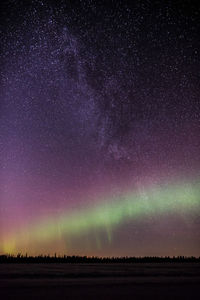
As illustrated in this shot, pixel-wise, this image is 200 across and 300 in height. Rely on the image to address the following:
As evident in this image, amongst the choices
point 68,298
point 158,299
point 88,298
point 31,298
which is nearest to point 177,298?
point 158,299

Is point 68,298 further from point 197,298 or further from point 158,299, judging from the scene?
point 197,298

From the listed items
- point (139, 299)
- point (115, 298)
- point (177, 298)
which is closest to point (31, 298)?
point (115, 298)

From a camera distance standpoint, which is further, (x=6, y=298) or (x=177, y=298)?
(x=177, y=298)

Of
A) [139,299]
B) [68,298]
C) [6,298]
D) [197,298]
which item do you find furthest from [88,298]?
[197,298]

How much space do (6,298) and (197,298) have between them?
5.96m

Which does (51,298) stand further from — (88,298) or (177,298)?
(177,298)

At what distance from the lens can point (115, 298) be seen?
10.4 meters

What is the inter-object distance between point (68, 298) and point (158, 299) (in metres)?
2.93

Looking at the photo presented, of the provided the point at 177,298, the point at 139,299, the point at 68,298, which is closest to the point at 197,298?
the point at 177,298

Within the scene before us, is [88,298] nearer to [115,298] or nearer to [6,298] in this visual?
[115,298]

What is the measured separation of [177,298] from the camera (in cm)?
1052

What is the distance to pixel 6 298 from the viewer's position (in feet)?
32.3

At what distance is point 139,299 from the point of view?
1035 centimetres

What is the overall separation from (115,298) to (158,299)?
1400 mm
